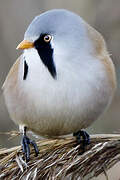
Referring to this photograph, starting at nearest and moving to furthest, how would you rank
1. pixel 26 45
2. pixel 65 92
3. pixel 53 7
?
pixel 26 45 < pixel 65 92 < pixel 53 7

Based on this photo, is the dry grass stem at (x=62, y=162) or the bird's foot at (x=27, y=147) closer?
the dry grass stem at (x=62, y=162)

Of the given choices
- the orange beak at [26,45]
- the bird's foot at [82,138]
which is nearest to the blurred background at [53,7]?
the bird's foot at [82,138]

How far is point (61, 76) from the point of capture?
3.93m

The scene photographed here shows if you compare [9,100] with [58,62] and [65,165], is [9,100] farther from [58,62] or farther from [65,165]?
[65,165]

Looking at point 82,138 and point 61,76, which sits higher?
point 61,76

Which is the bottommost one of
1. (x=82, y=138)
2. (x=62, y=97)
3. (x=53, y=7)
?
(x=82, y=138)

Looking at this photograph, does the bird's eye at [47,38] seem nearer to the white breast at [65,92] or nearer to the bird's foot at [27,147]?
the white breast at [65,92]

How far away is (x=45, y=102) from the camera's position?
13.1 ft

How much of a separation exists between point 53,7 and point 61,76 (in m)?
2.83

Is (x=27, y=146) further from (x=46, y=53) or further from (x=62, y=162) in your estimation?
(x=46, y=53)

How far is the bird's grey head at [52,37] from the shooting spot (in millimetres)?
3844

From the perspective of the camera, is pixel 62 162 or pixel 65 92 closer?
pixel 62 162

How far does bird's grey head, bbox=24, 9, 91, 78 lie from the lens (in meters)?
3.84

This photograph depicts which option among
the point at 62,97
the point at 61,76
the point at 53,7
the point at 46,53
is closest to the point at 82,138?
the point at 62,97
